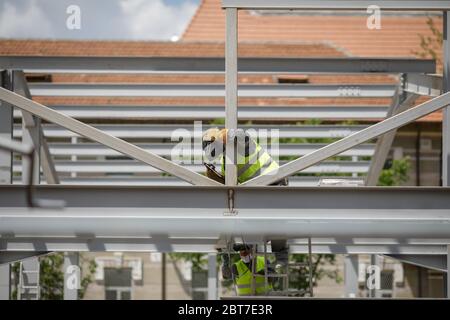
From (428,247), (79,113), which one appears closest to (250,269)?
(428,247)

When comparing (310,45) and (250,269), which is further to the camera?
(310,45)

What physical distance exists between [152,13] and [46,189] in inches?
969

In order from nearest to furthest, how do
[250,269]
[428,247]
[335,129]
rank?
[250,269] → [428,247] → [335,129]

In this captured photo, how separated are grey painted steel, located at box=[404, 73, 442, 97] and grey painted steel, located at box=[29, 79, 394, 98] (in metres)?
3.70

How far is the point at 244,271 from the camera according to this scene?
10039mm

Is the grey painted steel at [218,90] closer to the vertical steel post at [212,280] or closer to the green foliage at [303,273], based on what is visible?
the vertical steel post at [212,280]

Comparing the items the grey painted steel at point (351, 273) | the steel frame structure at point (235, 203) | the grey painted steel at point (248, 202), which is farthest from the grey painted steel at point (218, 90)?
the grey painted steel at point (248, 202)

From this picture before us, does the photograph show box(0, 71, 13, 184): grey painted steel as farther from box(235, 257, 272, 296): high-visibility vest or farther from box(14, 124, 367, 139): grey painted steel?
box(14, 124, 367, 139): grey painted steel

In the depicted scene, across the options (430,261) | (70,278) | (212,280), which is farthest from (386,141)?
(212,280)

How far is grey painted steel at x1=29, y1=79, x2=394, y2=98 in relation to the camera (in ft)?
50.0

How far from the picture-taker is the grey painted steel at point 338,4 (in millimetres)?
7551

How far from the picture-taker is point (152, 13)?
31.8 metres

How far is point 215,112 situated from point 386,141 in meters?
3.68
